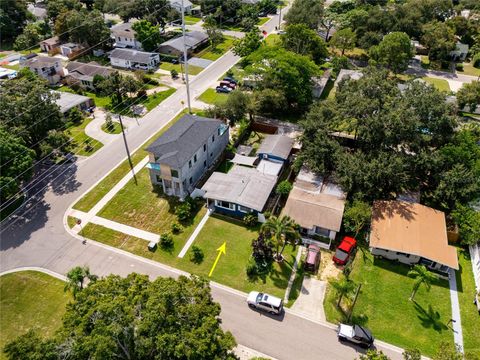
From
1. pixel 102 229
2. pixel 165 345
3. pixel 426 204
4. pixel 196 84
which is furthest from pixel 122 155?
pixel 426 204

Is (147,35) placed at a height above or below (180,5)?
below

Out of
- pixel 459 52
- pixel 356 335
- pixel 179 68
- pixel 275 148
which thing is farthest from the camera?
pixel 459 52

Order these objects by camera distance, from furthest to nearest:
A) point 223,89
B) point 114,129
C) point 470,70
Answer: point 470,70, point 223,89, point 114,129

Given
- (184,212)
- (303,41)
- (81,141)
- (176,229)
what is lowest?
(81,141)

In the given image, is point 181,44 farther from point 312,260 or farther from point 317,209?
point 312,260

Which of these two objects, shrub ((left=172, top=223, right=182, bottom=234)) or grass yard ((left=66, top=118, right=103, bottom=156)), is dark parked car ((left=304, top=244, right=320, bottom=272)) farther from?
grass yard ((left=66, top=118, right=103, bottom=156))

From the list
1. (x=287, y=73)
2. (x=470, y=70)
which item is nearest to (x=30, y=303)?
(x=287, y=73)

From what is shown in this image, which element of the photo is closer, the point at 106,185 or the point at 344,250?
the point at 344,250

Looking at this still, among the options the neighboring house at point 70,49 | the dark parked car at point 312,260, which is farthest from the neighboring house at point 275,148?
the neighboring house at point 70,49
